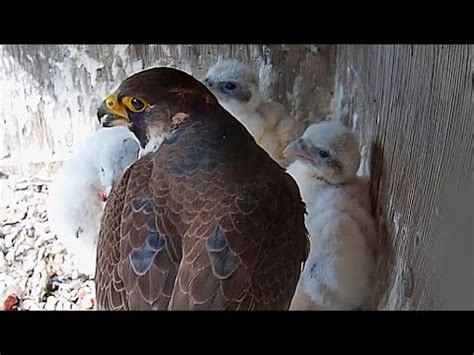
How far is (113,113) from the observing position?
2.68 feet

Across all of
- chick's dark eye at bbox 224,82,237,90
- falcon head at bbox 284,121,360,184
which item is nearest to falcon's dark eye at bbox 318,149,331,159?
falcon head at bbox 284,121,360,184

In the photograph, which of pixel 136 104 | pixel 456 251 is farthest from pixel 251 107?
pixel 456 251

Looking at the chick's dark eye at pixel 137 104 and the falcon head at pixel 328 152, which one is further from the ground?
the chick's dark eye at pixel 137 104

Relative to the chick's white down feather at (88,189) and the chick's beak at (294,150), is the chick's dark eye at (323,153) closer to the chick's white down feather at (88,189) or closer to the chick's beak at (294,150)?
the chick's beak at (294,150)

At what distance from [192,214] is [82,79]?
221 mm

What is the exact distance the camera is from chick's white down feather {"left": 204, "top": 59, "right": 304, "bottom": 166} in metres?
0.83

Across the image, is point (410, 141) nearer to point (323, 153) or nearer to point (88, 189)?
point (323, 153)

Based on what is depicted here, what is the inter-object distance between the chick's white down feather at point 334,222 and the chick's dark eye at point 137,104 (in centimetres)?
19

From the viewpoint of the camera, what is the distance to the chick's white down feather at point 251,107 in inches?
32.6

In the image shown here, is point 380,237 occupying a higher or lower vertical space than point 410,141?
lower

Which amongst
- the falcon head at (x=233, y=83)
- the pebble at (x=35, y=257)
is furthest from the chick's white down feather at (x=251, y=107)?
the pebble at (x=35, y=257)
